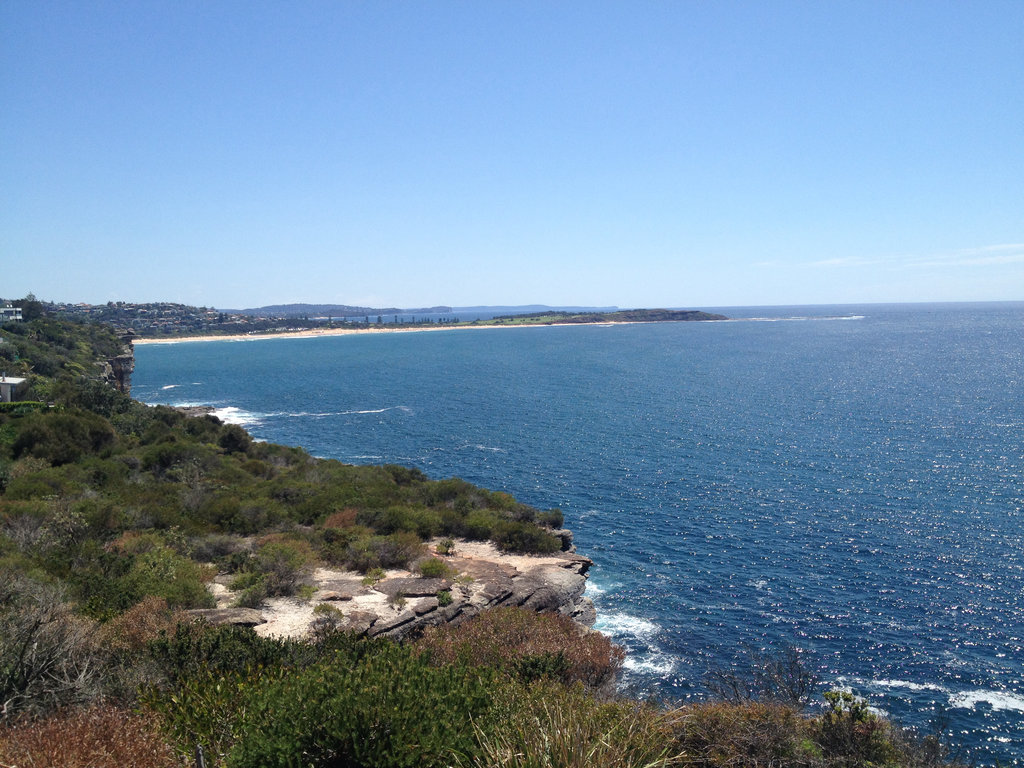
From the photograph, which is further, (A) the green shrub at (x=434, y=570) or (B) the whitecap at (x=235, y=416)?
(B) the whitecap at (x=235, y=416)

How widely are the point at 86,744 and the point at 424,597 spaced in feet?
47.0

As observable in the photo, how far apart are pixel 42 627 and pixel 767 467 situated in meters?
44.8

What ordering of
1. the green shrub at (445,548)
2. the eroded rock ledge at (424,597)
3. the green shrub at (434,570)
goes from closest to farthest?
the eroded rock ledge at (424,597) → the green shrub at (434,570) → the green shrub at (445,548)

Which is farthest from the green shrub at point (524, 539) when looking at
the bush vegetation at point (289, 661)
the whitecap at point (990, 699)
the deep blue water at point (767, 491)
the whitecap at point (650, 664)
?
the whitecap at point (990, 699)

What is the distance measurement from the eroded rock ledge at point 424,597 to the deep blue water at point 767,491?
2.57m

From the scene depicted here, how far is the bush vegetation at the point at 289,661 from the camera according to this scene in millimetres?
8531

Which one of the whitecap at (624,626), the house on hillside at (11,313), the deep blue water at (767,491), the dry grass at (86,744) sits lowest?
the whitecap at (624,626)

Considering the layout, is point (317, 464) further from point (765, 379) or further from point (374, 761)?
point (765, 379)

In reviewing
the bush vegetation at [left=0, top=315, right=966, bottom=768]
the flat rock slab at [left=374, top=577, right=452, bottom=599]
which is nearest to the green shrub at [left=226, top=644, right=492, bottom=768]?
the bush vegetation at [left=0, top=315, right=966, bottom=768]

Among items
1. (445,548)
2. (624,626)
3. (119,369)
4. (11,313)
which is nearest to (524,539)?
(445,548)

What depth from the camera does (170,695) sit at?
10656 millimetres

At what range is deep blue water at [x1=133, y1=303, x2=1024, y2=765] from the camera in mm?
23922

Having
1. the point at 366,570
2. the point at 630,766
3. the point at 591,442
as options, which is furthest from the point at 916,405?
the point at 630,766

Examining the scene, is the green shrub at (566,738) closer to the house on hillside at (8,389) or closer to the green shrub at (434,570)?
the green shrub at (434,570)
